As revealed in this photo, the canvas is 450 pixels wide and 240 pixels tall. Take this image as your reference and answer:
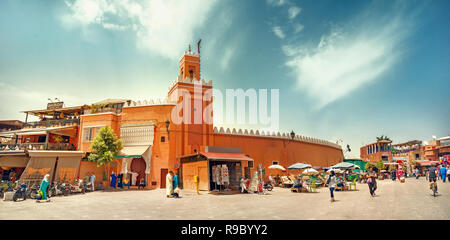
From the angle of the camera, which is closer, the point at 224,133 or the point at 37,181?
the point at 37,181

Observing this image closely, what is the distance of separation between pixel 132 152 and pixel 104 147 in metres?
1.98

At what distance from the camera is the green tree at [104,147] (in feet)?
58.1

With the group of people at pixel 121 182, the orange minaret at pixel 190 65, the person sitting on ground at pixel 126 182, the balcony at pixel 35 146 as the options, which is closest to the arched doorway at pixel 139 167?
the group of people at pixel 121 182

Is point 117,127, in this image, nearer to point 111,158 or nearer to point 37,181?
point 111,158

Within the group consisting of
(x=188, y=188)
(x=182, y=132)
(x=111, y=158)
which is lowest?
(x=188, y=188)

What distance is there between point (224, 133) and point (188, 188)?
6295 mm

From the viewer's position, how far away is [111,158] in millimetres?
17906

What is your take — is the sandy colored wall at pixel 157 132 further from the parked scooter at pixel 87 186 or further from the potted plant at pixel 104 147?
the parked scooter at pixel 87 186

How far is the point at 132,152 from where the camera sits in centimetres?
1869

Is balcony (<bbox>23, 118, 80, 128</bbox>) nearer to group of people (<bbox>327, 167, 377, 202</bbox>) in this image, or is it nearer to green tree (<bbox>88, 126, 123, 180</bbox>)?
green tree (<bbox>88, 126, 123, 180</bbox>)

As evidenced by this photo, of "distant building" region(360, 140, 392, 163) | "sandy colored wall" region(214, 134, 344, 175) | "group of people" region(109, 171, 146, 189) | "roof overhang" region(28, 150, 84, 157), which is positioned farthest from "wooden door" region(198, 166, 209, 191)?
"distant building" region(360, 140, 392, 163)

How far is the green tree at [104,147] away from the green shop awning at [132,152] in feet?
1.37
